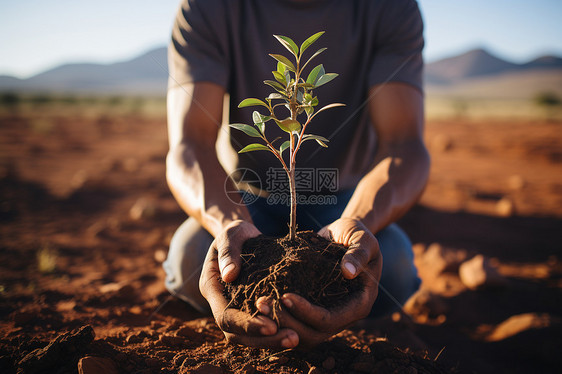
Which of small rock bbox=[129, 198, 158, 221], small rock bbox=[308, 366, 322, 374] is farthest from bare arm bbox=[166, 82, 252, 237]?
small rock bbox=[129, 198, 158, 221]

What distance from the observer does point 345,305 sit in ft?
4.00

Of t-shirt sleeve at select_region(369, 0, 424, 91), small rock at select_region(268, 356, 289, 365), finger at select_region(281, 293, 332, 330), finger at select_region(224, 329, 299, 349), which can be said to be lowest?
small rock at select_region(268, 356, 289, 365)

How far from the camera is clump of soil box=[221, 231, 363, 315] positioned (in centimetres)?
121

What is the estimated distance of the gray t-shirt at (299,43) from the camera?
2.14 m

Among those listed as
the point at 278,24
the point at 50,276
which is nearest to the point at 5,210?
the point at 50,276

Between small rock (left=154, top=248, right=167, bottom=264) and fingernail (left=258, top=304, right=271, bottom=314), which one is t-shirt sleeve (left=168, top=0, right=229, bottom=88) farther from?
small rock (left=154, top=248, right=167, bottom=264)

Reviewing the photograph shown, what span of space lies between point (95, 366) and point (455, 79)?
12618cm

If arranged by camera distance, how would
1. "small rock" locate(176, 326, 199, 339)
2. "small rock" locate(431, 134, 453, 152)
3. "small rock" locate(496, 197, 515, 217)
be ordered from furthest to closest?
"small rock" locate(431, 134, 453, 152)
"small rock" locate(496, 197, 515, 217)
"small rock" locate(176, 326, 199, 339)

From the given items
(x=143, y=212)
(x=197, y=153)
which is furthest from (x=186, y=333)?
(x=143, y=212)

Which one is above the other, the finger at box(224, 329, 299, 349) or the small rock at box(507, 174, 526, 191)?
the finger at box(224, 329, 299, 349)

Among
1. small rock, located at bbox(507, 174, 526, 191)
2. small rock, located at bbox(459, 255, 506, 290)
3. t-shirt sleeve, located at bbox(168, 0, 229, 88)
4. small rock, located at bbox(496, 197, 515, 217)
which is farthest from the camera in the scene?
small rock, located at bbox(507, 174, 526, 191)

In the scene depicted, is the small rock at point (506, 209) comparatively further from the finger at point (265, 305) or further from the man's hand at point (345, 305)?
the finger at point (265, 305)

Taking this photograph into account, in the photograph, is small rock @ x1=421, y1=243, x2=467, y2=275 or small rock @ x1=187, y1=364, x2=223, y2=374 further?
small rock @ x1=421, y1=243, x2=467, y2=275

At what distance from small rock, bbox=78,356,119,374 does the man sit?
762 millimetres
